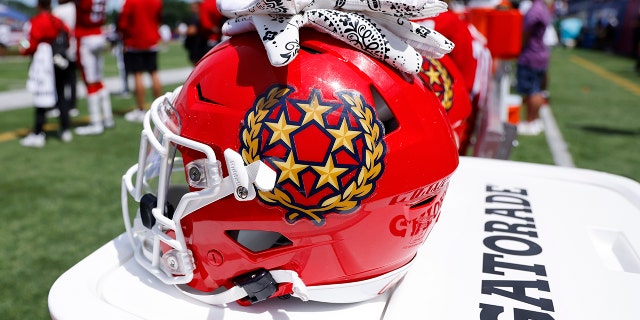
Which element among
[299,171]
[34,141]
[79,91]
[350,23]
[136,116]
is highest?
[350,23]

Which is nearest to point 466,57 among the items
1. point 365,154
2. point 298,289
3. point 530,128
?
point 365,154

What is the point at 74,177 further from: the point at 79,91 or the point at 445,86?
the point at 79,91

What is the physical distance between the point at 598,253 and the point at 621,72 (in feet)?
43.4

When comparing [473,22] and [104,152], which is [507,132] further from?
[104,152]

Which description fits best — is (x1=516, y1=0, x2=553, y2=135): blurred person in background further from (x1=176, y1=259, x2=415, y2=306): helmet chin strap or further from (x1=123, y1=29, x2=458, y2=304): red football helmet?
(x1=176, y1=259, x2=415, y2=306): helmet chin strap

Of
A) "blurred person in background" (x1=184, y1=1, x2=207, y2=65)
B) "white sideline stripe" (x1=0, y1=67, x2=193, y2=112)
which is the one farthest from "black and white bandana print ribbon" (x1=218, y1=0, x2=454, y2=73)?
"white sideline stripe" (x1=0, y1=67, x2=193, y2=112)

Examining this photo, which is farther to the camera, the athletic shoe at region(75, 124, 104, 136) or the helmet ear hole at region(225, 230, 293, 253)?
the athletic shoe at region(75, 124, 104, 136)

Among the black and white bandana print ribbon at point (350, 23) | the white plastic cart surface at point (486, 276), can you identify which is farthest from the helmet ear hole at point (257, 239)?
the black and white bandana print ribbon at point (350, 23)

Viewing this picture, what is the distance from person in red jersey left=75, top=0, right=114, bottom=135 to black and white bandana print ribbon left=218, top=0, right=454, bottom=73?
4628mm

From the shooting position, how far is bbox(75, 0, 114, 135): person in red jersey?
17.2 ft

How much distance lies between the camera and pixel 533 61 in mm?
5359

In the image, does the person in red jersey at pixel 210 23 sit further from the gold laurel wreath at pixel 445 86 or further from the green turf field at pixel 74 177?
the gold laurel wreath at pixel 445 86

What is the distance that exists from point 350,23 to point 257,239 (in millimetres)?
570

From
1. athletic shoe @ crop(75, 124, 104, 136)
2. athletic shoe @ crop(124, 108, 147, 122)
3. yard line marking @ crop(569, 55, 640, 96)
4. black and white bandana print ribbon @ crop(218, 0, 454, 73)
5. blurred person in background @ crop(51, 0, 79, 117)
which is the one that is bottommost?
yard line marking @ crop(569, 55, 640, 96)
